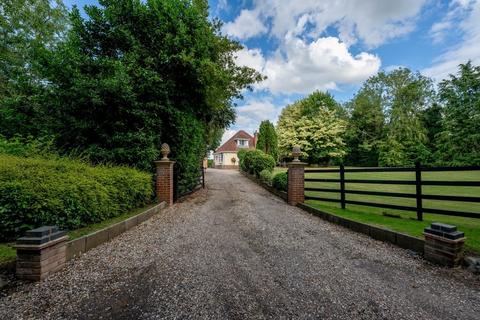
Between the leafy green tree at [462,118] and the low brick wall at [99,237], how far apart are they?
26.3 meters

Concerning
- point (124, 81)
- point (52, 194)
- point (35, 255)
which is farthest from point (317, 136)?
point (35, 255)

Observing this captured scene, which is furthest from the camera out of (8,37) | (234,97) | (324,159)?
(324,159)

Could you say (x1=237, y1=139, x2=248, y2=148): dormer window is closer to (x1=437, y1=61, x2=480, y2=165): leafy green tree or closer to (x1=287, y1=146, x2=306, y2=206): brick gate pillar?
(x1=437, y1=61, x2=480, y2=165): leafy green tree

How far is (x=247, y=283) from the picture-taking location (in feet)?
8.34

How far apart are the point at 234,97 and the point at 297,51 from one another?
480 centimetres

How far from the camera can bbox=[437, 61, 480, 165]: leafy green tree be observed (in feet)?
A: 61.1

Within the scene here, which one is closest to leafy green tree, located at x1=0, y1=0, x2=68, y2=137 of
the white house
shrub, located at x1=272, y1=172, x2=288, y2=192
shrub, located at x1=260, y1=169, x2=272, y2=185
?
shrub, located at x1=272, y1=172, x2=288, y2=192

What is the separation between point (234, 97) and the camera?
12.6 m

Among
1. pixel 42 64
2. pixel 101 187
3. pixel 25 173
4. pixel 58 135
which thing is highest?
pixel 42 64

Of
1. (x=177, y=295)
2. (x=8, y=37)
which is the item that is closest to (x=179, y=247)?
(x=177, y=295)

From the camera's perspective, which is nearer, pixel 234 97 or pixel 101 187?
pixel 101 187

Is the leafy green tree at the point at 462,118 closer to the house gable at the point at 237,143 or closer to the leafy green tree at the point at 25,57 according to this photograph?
the house gable at the point at 237,143

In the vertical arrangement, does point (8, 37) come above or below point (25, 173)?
above

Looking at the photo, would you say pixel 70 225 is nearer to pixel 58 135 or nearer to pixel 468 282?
pixel 58 135
